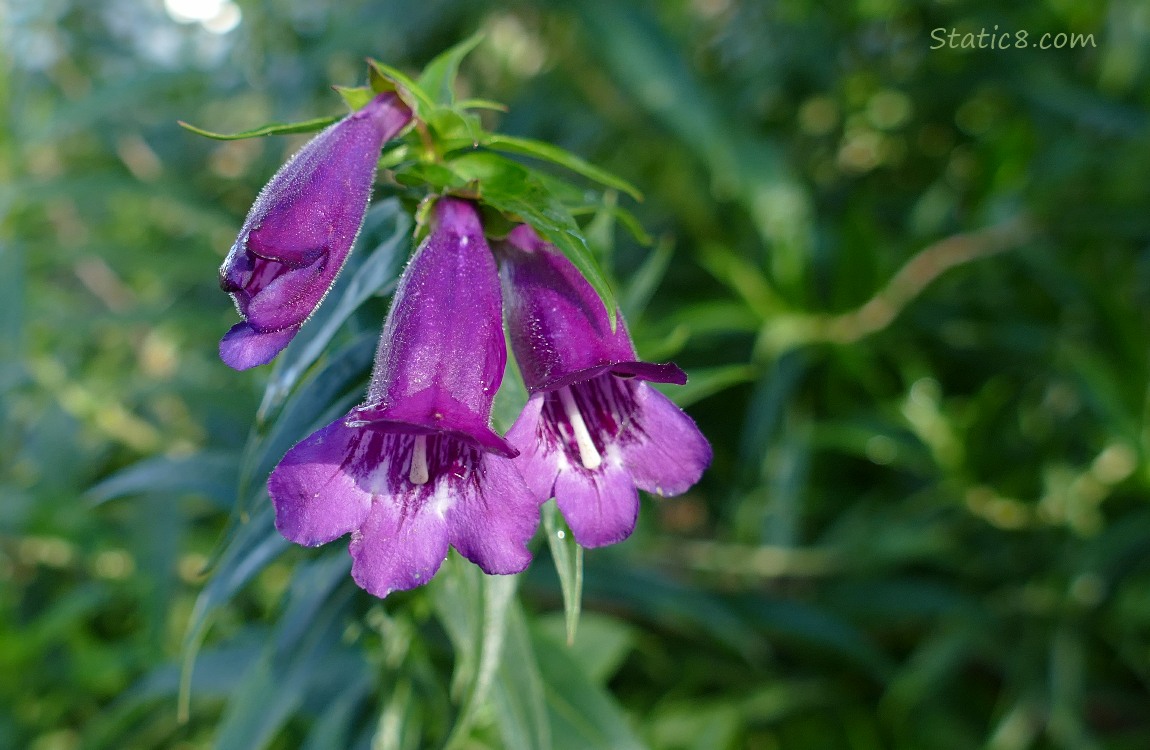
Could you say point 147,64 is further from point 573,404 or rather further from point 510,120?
point 573,404

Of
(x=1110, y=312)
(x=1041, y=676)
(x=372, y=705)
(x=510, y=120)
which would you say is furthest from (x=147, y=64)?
(x=1041, y=676)

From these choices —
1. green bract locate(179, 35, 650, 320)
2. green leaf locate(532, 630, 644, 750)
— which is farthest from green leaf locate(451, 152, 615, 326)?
green leaf locate(532, 630, 644, 750)

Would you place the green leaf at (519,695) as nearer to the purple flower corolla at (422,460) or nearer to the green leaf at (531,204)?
the purple flower corolla at (422,460)

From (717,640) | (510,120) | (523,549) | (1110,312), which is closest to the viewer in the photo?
(523,549)

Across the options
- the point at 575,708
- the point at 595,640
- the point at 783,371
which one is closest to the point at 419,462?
the point at 575,708

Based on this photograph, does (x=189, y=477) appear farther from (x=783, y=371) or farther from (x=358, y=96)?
(x=783, y=371)

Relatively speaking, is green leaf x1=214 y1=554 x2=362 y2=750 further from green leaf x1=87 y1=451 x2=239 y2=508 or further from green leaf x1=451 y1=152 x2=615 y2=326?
green leaf x1=451 y1=152 x2=615 y2=326

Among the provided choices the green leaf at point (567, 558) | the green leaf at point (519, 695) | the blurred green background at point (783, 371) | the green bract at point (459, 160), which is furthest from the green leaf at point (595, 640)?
the green bract at point (459, 160)
